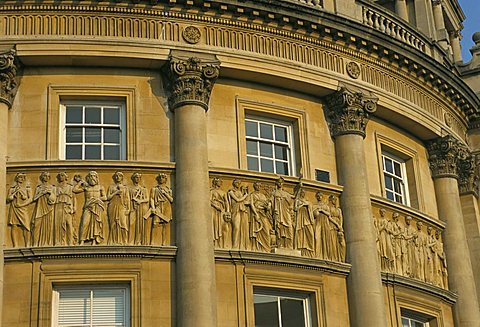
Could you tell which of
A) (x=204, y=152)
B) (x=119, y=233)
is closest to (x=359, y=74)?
(x=204, y=152)

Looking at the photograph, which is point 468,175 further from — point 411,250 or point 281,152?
point 281,152

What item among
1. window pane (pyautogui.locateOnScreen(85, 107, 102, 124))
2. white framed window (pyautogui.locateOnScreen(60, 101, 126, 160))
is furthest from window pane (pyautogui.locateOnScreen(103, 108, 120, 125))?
window pane (pyautogui.locateOnScreen(85, 107, 102, 124))

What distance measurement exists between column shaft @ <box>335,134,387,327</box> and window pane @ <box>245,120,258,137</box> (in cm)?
227

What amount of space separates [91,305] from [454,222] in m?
11.6

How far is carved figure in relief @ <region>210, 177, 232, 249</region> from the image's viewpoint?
2369 cm

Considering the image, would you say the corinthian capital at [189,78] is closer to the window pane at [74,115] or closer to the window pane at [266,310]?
the window pane at [74,115]

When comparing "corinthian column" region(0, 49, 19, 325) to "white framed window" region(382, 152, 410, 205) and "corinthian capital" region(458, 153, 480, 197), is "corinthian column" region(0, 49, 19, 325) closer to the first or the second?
"white framed window" region(382, 152, 410, 205)

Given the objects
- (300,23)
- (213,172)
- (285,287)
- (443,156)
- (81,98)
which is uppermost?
(300,23)

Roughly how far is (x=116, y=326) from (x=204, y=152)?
179 inches

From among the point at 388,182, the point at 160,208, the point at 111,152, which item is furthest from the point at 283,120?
the point at 111,152

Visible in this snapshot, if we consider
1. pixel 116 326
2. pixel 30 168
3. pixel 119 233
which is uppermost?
pixel 30 168

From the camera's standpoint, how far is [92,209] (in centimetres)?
2305

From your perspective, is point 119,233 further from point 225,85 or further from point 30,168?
point 225,85

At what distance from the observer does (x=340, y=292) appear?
24.9 meters
